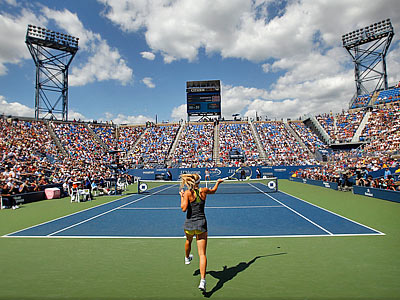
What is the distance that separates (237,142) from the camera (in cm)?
4559

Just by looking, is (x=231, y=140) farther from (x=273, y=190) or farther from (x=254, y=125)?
(x=273, y=190)

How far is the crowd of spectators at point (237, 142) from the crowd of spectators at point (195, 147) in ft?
6.47

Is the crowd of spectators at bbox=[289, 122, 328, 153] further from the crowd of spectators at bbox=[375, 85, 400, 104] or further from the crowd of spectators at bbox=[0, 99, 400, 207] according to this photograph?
the crowd of spectators at bbox=[375, 85, 400, 104]

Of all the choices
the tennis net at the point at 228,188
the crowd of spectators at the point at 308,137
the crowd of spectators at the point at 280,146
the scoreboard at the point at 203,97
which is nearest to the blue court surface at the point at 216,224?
the tennis net at the point at 228,188

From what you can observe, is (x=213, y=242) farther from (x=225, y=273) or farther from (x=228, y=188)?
(x=228, y=188)

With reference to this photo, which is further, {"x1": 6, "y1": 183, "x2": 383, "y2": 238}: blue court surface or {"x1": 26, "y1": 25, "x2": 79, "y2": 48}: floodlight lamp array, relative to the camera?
{"x1": 26, "y1": 25, "x2": 79, "y2": 48}: floodlight lamp array

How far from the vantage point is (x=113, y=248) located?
7215mm

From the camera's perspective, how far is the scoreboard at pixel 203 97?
163 feet

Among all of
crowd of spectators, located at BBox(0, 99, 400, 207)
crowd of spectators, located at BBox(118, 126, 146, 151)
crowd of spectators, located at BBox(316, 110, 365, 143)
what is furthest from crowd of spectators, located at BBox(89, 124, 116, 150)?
crowd of spectators, located at BBox(316, 110, 365, 143)

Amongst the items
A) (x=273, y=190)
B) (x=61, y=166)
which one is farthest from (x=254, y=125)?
(x=61, y=166)

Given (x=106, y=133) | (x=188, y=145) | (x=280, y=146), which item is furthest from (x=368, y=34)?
(x=106, y=133)

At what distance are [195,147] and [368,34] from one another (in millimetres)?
37319

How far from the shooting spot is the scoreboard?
49719mm

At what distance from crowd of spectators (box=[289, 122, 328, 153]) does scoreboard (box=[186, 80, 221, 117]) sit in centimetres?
1508
